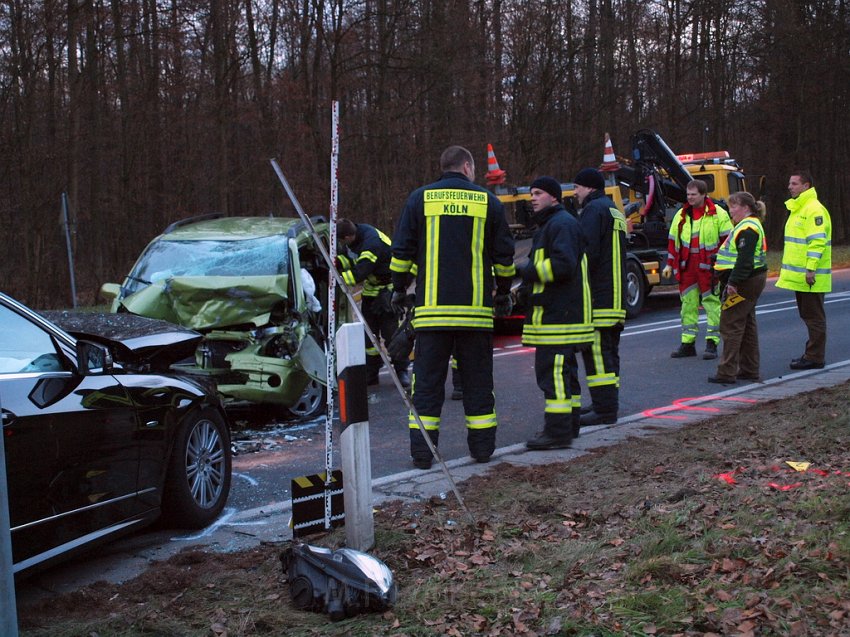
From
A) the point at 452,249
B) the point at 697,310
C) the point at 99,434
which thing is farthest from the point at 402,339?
the point at 697,310

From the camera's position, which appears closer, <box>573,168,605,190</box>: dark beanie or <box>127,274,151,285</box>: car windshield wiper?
<box>573,168,605,190</box>: dark beanie

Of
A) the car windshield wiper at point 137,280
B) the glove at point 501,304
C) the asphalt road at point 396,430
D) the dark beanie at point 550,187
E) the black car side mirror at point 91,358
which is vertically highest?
the dark beanie at point 550,187

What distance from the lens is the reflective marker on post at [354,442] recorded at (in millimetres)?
4594

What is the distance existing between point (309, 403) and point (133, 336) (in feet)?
11.3

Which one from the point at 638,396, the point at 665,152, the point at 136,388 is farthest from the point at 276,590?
the point at 665,152

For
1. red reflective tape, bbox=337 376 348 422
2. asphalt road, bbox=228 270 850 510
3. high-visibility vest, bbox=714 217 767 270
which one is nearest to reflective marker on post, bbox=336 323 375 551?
red reflective tape, bbox=337 376 348 422

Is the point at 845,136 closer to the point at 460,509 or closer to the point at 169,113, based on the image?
the point at 169,113

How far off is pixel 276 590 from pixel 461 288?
271 cm

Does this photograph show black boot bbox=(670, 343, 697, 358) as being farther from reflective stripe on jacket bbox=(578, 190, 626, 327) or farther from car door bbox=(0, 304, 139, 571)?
car door bbox=(0, 304, 139, 571)

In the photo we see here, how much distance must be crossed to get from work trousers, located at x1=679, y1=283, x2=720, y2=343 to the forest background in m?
14.2

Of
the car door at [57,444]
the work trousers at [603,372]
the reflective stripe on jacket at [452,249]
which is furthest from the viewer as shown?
the work trousers at [603,372]

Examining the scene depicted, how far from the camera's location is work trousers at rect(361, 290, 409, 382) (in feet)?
33.1

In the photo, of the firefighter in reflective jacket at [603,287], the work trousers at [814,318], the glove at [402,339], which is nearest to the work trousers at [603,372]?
the firefighter in reflective jacket at [603,287]

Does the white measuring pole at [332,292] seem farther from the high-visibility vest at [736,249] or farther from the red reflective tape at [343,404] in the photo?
the high-visibility vest at [736,249]
